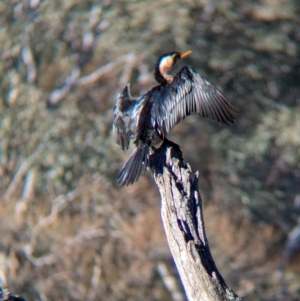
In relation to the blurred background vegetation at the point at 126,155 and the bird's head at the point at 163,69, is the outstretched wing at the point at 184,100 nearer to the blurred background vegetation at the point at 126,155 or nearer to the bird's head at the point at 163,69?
the bird's head at the point at 163,69

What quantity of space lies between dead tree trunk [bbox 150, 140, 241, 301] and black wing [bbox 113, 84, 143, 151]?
1339 mm

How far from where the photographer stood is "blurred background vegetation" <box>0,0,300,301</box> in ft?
40.5

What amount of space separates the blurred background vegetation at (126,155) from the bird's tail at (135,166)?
5215mm

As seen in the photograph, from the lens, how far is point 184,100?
7.18 meters

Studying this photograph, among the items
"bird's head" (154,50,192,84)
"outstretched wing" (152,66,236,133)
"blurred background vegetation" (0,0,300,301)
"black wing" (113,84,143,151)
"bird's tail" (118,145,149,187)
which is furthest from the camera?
"blurred background vegetation" (0,0,300,301)

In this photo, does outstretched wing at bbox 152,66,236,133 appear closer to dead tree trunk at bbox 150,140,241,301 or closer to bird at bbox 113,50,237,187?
bird at bbox 113,50,237,187

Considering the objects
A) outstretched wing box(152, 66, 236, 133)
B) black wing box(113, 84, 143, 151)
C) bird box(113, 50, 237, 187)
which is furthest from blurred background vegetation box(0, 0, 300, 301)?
outstretched wing box(152, 66, 236, 133)

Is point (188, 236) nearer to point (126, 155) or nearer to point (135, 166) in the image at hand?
point (135, 166)

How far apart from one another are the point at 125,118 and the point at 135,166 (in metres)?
0.86

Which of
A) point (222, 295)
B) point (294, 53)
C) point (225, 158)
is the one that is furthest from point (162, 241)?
point (222, 295)

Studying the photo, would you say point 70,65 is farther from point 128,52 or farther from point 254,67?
point 254,67

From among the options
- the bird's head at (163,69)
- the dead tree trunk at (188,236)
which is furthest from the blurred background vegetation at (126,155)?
the dead tree trunk at (188,236)

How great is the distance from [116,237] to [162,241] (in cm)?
72

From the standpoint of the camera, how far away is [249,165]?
13.2 m
